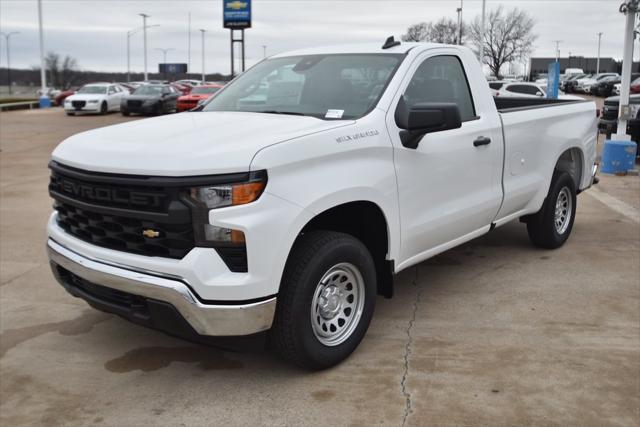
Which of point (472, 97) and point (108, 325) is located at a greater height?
point (472, 97)

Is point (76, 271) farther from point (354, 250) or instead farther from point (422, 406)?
point (422, 406)

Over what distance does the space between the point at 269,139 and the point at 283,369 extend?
144 centimetres

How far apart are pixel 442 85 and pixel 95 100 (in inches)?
1136

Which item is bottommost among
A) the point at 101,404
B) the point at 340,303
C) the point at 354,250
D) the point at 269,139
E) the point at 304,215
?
the point at 101,404

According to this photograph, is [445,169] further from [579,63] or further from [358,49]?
[579,63]

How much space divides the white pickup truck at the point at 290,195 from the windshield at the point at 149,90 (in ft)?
86.5

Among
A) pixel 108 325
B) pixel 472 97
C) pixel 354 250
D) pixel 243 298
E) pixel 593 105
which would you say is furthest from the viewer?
pixel 593 105

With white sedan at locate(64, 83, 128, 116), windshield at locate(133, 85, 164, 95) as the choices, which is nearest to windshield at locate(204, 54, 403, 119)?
windshield at locate(133, 85, 164, 95)

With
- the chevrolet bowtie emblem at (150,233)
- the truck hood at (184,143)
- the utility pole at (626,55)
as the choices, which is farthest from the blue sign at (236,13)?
the chevrolet bowtie emblem at (150,233)

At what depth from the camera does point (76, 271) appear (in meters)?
3.82

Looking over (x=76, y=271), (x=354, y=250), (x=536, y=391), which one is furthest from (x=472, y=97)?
(x=76, y=271)

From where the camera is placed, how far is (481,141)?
499 centimetres

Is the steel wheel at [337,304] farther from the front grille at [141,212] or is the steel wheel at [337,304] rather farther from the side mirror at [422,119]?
the side mirror at [422,119]

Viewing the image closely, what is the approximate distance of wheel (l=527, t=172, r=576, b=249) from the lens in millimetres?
6344
